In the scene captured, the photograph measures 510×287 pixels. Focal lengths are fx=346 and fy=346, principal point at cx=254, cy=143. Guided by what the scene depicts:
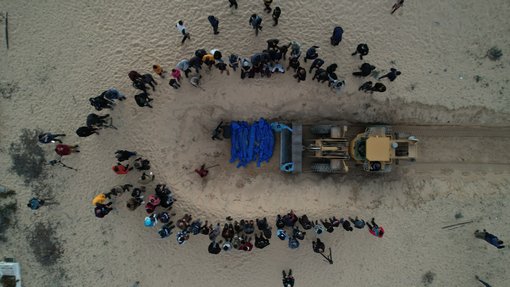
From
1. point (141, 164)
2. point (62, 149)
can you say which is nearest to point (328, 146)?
point (141, 164)

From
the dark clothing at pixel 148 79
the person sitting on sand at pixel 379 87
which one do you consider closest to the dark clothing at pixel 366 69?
the person sitting on sand at pixel 379 87

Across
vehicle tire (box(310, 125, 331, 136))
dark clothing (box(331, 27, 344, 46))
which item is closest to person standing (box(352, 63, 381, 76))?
dark clothing (box(331, 27, 344, 46))

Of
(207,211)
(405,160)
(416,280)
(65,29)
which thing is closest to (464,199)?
(405,160)

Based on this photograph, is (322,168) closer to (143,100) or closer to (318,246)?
(318,246)

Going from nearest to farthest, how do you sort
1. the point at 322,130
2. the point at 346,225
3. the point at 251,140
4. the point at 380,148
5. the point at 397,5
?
the point at 380,148
the point at 346,225
the point at 322,130
the point at 251,140
the point at 397,5

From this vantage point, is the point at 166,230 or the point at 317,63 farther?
the point at 166,230

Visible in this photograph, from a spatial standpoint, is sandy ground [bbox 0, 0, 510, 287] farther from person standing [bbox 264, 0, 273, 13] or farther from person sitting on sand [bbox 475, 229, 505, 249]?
person standing [bbox 264, 0, 273, 13]

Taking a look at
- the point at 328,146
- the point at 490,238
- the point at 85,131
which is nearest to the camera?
the point at 85,131
